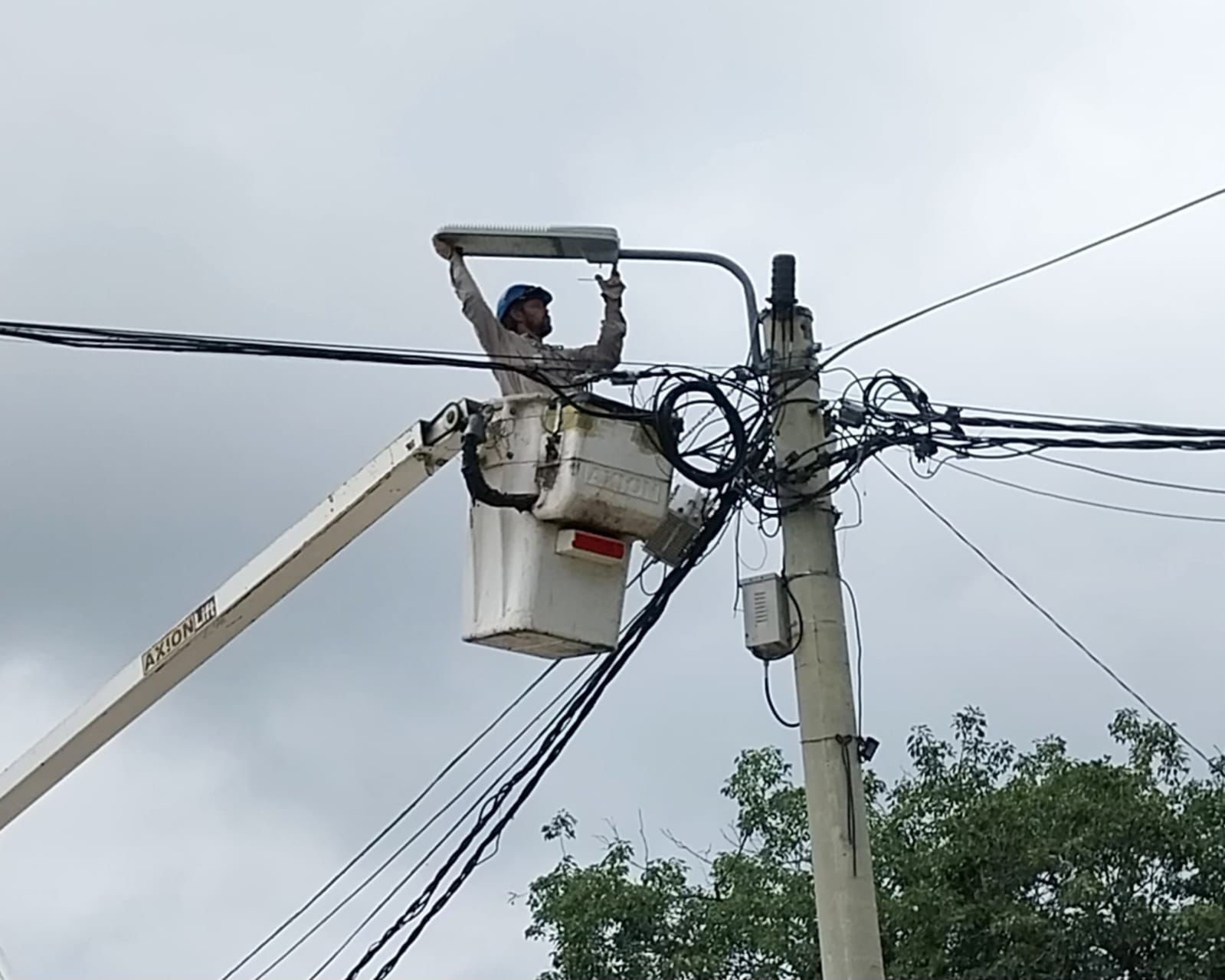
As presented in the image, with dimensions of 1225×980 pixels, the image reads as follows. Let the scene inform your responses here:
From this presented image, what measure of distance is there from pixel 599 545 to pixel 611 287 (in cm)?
116

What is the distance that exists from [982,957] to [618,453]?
738cm

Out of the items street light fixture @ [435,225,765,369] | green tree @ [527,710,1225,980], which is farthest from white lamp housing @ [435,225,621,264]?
green tree @ [527,710,1225,980]

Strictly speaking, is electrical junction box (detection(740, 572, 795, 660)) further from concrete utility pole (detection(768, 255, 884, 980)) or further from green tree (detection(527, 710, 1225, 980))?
green tree (detection(527, 710, 1225, 980))

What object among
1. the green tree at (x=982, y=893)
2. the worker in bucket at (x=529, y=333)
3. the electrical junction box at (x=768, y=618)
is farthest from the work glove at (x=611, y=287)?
the green tree at (x=982, y=893)

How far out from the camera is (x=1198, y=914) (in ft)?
41.2

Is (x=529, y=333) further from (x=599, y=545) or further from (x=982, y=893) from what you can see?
(x=982, y=893)

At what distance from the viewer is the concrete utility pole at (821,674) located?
22.8 feet

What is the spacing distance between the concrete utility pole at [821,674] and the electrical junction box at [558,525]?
0.66 m

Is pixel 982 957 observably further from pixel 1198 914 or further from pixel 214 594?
pixel 214 594

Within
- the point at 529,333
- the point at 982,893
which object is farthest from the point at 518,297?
the point at 982,893

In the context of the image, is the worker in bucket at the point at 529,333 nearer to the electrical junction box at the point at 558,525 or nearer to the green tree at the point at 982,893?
the electrical junction box at the point at 558,525

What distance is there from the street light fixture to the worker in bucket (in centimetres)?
6

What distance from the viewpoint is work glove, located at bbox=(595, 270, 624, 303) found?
24.8ft

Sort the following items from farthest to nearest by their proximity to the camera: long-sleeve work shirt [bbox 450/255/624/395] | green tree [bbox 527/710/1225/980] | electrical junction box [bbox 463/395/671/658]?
1. green tree [bbox 527/710/1225/980]
2. long-sleeve work shirt [bbox 450/255/624/395]
3. electrical junction box [bbox 463/395/671/658]
